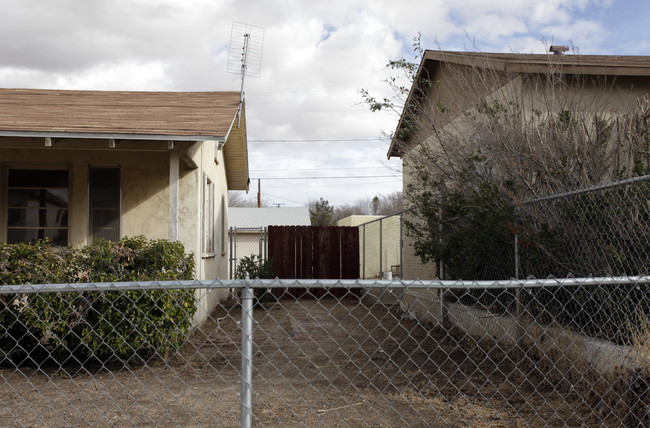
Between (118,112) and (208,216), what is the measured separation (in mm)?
3420

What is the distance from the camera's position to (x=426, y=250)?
861 cm

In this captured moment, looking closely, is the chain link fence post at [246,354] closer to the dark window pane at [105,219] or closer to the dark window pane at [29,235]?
the dark window pane at [105,219]

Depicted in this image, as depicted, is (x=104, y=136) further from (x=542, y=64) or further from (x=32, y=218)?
(x=542, y=64)

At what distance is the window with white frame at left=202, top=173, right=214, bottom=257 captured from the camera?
10.4 metres

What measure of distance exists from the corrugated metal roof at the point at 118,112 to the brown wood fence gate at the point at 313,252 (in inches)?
224

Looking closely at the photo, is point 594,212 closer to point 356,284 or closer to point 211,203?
point 356,284

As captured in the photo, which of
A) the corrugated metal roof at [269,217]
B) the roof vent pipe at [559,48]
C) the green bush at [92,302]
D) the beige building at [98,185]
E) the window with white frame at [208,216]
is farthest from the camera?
the corrugated metal roof at [269,217]

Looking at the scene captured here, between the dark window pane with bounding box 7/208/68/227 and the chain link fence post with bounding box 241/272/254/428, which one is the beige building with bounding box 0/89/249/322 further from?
the chain link fence post with bounding box 241/272/254/428

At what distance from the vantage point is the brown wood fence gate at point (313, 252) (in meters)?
15.8

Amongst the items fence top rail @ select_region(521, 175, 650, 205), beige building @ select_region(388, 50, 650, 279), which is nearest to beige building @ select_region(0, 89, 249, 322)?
beige building @ select_region(388, 50, 650, 279)

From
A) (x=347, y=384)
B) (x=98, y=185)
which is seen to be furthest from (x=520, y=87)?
(x=98, y=185)

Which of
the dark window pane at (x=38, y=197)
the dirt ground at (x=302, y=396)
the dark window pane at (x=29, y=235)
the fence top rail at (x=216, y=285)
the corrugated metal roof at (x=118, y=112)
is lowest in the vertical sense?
the dirt ground at (x=302, y=396)

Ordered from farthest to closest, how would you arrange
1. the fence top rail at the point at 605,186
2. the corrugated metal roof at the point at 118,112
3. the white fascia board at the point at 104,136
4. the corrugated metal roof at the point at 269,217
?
the corrugated metal roof at the point at 269,217, the corrugated metal roof at the point at 118,112, the white fascia board at the point at 104,136, the fence top rail at the point at 605,186

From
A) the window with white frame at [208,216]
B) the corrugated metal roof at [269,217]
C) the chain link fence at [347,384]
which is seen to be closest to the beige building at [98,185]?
the window with white frame at [208,216]
